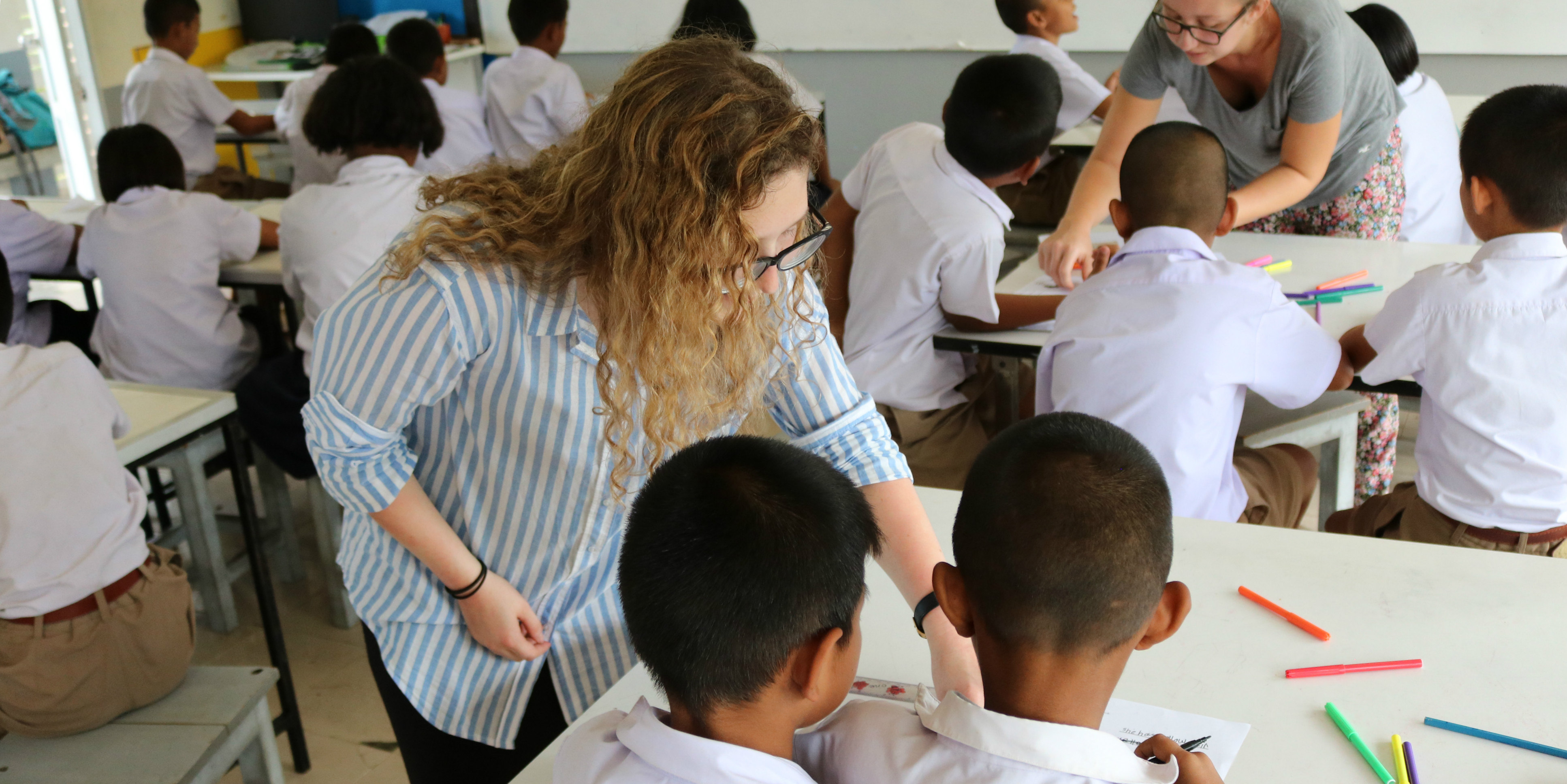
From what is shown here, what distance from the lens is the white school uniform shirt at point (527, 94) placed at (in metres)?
4.50

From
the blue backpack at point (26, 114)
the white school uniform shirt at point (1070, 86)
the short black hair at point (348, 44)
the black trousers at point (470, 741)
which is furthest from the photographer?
the blue backpack at point (26, 114)

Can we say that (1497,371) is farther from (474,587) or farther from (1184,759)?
(474,587)

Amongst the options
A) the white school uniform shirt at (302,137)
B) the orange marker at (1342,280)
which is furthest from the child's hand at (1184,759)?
the white school uniform shirt at (302,137)

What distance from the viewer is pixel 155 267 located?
2.77 meters

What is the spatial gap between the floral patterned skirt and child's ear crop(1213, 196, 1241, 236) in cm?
63

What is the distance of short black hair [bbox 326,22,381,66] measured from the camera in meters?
4.42

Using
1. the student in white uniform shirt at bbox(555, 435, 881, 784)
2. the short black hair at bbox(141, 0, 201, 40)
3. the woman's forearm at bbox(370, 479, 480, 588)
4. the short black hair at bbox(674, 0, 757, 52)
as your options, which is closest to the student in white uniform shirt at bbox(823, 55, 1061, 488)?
the woman's forearm at bbox(370, 479, 480, 588)

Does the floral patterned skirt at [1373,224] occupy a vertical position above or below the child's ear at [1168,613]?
below

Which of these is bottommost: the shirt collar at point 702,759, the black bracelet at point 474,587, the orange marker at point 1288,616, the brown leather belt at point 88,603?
the brown leather belt at point 88,603

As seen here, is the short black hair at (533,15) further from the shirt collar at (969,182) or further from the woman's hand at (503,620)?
the woman's hand at (503,620)

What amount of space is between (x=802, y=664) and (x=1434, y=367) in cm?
133

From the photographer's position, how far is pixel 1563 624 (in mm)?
1158

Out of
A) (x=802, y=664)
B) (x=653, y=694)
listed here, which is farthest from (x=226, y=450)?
(x=802, y=664)

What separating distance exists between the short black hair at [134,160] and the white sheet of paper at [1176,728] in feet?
8.71
